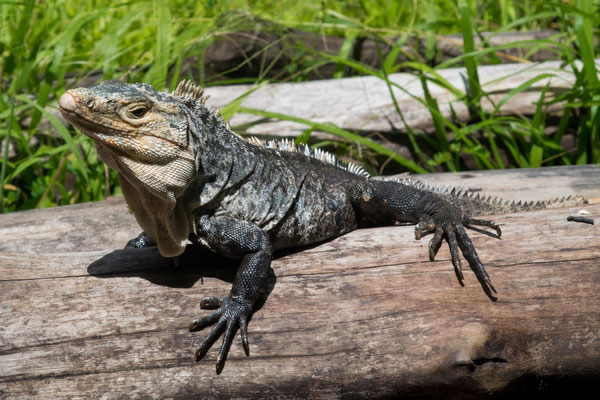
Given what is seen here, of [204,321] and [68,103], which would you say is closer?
[68,103]

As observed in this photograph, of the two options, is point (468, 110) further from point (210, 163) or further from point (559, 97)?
point (210, 163)

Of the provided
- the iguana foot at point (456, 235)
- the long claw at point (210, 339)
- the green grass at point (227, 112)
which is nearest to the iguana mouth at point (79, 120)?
the long claw at point (210, 339)

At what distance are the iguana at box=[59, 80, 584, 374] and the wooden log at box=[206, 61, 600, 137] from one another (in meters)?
1.80

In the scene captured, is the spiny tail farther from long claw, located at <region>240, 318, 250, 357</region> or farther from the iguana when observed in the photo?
long claw, located at <region>240, 318, 250, 357</region>

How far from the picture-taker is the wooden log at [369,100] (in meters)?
5.39

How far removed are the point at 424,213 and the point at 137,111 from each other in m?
1.56

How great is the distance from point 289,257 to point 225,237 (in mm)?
404

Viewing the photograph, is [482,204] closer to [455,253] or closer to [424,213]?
[424,213]

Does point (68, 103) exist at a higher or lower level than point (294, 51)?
higher

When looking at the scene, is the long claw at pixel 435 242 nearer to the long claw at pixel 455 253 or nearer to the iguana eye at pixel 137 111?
the long claw at pixel 455 253

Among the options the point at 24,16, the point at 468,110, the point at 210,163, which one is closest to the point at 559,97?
the point at 468,110

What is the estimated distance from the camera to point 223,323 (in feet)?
8.78

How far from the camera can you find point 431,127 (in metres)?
5.44

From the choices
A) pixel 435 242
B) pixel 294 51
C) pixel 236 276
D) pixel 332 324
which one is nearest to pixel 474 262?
pixel 435 242
